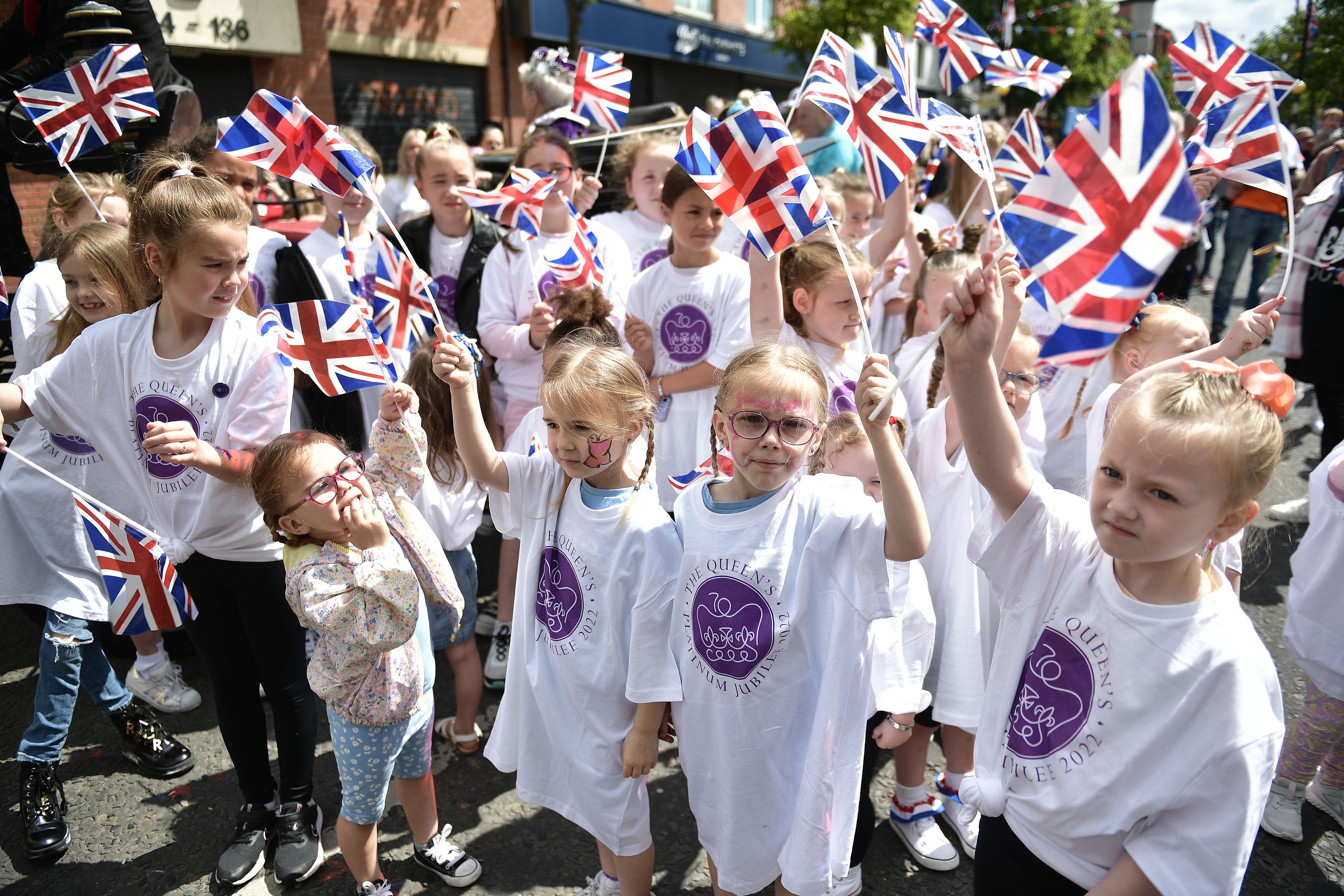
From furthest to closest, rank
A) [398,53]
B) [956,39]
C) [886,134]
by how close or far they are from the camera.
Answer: [398,53], [956,39], [886,134]

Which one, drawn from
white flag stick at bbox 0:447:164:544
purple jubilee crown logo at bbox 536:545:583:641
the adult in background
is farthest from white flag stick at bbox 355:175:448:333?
the adult in background

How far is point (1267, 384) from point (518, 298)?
2882 mm

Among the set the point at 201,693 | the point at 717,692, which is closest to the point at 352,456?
the point at 717,692

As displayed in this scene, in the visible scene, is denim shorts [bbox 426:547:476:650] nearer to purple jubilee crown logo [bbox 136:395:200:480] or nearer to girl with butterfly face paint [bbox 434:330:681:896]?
girl with butterfly face paint [bbox 434:330:681:896]

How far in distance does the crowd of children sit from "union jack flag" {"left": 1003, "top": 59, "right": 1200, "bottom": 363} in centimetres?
15

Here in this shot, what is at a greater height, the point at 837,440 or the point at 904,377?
the point at 904,377

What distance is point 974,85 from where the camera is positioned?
25.1 m

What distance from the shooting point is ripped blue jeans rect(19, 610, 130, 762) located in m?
2.72

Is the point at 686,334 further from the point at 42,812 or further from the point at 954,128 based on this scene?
the point at 42,812

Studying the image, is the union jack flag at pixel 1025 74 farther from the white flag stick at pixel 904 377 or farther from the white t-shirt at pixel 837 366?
the white flag stick at pixel 904 377

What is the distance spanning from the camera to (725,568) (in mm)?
1935

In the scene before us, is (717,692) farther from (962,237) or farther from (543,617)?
(962,237)

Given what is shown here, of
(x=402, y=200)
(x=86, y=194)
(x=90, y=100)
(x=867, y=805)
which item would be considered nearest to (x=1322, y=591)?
(x=867, y=805)

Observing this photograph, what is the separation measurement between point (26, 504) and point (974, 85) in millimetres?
27288
